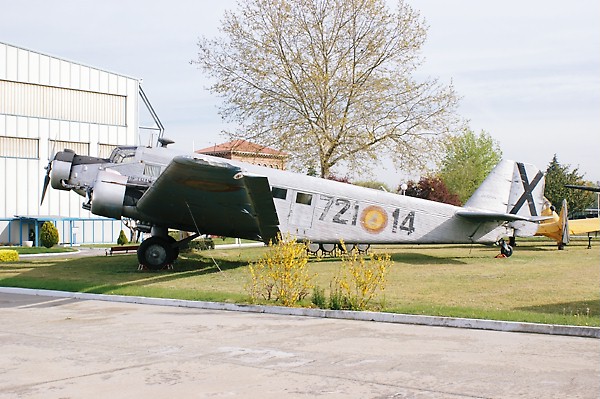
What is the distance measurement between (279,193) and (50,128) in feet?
108

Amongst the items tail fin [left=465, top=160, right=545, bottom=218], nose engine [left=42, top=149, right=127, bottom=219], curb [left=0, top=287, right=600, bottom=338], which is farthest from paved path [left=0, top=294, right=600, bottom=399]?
tail fin [left=465, top=160, right=545, bottom=218]

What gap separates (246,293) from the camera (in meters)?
16.2

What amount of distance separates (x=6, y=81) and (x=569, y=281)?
4170cm

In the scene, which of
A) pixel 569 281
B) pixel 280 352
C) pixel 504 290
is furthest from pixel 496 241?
pixel 280 352

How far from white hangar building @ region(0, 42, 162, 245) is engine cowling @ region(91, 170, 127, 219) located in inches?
967

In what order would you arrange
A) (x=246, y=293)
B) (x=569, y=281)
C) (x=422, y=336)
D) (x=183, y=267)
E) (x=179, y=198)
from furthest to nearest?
(x=183, y=267) < (x=179, y=198) < (x=569, y=281) < (x=246, y=293) < (x=422, y=336)

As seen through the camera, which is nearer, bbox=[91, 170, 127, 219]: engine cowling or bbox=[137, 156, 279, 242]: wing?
bbox=[137, 156, 279, 242]: wing

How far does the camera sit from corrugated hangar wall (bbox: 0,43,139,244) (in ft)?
157

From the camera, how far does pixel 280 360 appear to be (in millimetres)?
8789

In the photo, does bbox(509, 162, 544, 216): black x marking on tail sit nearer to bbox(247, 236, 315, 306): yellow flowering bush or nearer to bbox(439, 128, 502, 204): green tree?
bbox(247, 236, 315, 306): yellow flowering bush

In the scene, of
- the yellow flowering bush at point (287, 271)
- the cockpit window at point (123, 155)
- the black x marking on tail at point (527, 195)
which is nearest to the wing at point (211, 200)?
the cockpit window at point (123, 155)

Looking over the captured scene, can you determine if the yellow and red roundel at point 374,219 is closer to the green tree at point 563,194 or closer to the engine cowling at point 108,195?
the engine cowling at point 108,195

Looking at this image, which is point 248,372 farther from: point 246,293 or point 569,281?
point 569,281

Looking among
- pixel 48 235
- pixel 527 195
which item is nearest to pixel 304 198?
pixel 527 195
